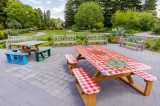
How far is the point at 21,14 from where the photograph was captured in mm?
20953

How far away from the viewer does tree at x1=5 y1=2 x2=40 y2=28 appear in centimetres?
2006

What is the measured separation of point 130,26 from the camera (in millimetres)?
16750

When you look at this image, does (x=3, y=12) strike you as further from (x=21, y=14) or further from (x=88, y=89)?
(x=88, y=89)

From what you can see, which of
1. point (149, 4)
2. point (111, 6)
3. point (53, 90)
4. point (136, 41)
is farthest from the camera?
point (149, 4)

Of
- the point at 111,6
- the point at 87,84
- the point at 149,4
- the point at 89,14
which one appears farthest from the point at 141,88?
the point at 149,4

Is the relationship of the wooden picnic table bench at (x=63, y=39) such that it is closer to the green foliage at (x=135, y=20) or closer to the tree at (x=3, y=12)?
the green foliage at (x=135, y=20)

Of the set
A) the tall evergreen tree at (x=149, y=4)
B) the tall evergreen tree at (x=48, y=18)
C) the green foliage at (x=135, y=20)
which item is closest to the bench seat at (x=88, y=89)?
the green foliage at (x=135, y=20)

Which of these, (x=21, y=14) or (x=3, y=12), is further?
(x=3, y=12)

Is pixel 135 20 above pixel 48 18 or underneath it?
underneath

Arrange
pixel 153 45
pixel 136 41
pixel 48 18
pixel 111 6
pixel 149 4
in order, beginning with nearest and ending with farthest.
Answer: pixel 153 45 < pixel 136 41 < pixel 111 6 < pixel 149 4 < pixel 48 18

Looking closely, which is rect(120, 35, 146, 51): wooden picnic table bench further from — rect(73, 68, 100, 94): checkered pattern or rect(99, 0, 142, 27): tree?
rect(99, 0, 142, 27): tree

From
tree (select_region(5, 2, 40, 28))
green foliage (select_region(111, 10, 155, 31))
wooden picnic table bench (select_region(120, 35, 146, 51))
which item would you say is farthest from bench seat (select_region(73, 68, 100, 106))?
tree (select_region(5, 2, 40, 28))

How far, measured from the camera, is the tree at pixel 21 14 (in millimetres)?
20062

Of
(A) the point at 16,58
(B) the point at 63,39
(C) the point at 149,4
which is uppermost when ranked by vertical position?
(C) the point at 149,4
